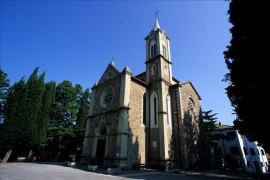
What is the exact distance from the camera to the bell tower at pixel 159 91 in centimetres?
1650

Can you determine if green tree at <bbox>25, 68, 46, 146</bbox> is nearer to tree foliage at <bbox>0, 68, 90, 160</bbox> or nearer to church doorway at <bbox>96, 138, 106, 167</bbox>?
tree foliage at <bbox>0, 68, 90, 160</bbox>

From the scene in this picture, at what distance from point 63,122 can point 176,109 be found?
66.0 ft

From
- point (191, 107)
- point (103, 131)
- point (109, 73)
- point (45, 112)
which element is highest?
point (109, 73)

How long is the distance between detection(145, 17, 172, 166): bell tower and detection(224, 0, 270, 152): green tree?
294 inches

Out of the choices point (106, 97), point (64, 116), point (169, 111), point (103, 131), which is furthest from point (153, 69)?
point (64, 116)

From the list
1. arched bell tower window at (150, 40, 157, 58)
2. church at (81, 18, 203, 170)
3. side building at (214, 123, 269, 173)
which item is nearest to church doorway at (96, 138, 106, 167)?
church at (81, 18, 203, 170)

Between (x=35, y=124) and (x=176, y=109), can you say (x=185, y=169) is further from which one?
(x=35, y=124)

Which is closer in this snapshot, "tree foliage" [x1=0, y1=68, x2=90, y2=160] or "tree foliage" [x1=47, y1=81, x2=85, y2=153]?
"tree foliage" [x1=0, y1=68, x2=90, y2=160]

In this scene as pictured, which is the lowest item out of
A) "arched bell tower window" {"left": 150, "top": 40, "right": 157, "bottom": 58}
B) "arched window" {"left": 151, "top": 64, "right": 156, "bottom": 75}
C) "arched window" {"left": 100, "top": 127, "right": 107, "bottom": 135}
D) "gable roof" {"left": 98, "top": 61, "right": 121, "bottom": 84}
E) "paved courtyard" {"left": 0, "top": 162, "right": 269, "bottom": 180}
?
"paved courtyard" {"left": 0, "top": 162, "right": 269, "bottom": 180}

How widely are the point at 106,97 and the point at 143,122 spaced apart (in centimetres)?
589

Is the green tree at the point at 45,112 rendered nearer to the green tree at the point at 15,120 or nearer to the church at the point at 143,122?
the green tree at the point at 15,120

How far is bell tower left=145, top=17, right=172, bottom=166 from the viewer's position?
54.1 ft

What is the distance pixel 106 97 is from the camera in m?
20.2

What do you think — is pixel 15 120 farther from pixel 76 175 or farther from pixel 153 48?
pixel 153 48
